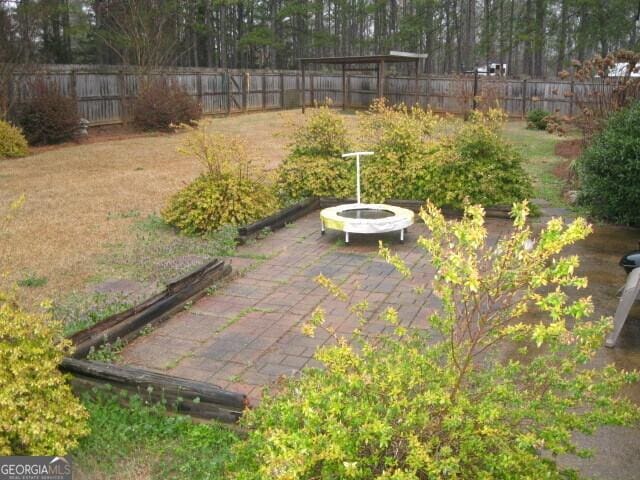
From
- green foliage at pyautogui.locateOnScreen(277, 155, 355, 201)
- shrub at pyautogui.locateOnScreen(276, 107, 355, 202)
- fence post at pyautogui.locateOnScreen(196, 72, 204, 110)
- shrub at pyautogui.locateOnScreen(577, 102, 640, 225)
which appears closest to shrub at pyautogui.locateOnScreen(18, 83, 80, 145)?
fence post at pyautogui.locateOnScreen(196, 72, 204, 110)

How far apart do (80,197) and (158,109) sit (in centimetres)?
973

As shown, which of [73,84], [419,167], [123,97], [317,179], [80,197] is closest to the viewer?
[419,167]

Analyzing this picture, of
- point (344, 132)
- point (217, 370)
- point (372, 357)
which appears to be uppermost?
point (344, 132)

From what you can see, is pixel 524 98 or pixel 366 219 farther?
pixel 524 98

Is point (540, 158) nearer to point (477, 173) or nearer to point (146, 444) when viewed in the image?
point (477, 173)

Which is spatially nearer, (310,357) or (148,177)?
(310,357)

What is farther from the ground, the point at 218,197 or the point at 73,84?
the point at 73,84

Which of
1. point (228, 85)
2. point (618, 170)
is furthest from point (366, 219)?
point (228, 85)

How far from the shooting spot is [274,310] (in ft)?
17.0

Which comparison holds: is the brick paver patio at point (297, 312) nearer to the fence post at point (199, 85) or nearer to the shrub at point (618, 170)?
the shrub at point (618, 170)

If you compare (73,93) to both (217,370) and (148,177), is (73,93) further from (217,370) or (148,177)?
(217,370)

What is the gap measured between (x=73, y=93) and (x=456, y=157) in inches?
536

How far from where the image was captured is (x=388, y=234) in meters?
7.58

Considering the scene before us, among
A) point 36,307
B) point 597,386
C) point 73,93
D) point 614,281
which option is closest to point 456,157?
point 614,281
